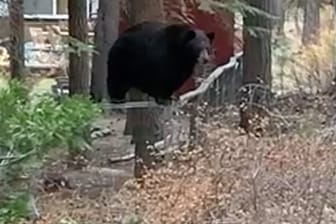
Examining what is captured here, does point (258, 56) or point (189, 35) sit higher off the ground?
point (189, 35)

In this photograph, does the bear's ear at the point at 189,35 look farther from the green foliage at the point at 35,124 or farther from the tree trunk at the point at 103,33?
the tree trunk at the point at 103,33

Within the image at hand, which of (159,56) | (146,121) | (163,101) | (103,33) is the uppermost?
(159,56)

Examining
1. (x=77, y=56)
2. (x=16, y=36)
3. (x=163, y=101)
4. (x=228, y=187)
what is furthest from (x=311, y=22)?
(x=228, y=187)

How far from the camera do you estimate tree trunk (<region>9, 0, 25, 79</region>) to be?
862 cm

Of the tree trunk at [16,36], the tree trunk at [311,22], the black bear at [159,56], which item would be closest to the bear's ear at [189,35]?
the black bear at [159,56]

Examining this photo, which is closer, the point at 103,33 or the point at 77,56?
the point at 77,56

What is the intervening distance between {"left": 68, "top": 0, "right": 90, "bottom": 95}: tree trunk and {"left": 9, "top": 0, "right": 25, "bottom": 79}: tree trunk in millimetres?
624

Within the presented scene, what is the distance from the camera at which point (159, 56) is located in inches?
305

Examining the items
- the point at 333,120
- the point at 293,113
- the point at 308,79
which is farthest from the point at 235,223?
the point at 308,79

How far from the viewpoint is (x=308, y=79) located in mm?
13672

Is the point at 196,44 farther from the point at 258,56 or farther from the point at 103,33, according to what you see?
the point at 103,33

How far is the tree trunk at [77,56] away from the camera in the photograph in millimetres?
10039

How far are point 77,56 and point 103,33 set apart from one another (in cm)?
556

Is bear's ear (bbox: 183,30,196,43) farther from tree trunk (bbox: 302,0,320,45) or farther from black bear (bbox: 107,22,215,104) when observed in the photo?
tree trunk (bbox: 302,0,320,45)
